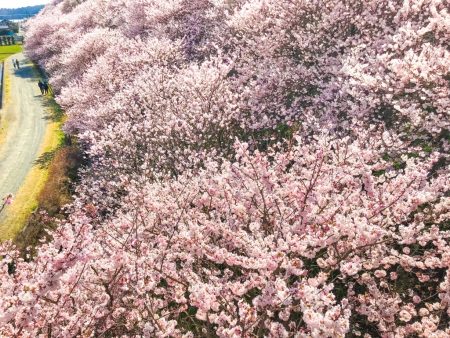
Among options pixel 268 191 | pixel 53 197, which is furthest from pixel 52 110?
pixel 268 191

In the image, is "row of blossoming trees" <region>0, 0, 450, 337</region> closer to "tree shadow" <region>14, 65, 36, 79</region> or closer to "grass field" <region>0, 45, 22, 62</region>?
"tree shadow" <region>14, 65, 36, 79</region>

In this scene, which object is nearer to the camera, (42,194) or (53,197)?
(53,197)

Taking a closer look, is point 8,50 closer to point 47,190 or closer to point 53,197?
point 47,190

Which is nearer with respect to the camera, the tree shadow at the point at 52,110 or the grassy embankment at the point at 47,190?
the grassy embankment at the point at 47,190

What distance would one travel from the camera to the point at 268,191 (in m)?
9.07

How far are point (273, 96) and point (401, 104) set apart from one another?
7072 millimetres

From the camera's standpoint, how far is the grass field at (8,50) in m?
95.8

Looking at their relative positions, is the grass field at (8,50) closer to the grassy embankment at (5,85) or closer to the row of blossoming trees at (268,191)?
the grassy embankment at (5,85)

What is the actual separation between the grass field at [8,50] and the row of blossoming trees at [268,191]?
76.6 metres

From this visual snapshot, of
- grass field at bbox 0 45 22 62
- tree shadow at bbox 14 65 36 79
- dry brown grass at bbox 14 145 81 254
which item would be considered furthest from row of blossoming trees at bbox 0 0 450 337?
grass field at bbox 0 45 22 62

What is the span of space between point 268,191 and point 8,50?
114m

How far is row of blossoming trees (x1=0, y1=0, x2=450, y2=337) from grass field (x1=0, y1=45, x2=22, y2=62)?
251ft

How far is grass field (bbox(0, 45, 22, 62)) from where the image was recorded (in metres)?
95.8

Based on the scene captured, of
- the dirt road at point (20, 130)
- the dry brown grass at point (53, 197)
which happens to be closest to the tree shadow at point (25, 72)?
the dirt road at point (20, 130)
